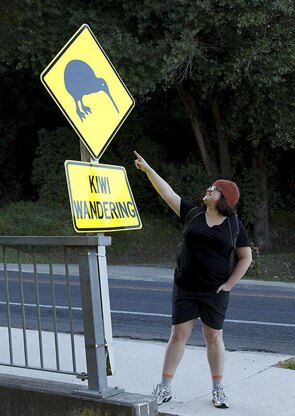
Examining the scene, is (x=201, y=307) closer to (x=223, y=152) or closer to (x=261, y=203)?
(x=223, y=152)

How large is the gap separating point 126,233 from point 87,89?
1881 cm

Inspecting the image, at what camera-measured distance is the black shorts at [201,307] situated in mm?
5676

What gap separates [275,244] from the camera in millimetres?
27078

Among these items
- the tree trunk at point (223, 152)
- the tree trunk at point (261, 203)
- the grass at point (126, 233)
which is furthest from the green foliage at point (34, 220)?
the tree trunk at point (261, 203)

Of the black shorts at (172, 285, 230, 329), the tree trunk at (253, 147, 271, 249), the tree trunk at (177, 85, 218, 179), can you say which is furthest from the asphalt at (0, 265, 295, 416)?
the tree trunk at (253, 147, 271, 249)

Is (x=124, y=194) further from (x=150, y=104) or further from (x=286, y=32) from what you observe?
(x=150, y=104)

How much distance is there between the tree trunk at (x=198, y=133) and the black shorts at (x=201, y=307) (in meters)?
19.2

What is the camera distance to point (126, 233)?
24156 millimetres

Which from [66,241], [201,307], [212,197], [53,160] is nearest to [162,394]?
[201,307]

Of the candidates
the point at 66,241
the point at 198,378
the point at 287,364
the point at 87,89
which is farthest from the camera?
the point at 287,364

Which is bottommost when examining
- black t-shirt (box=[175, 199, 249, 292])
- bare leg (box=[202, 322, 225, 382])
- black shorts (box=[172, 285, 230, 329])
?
bare leg (box=[202, 322, 225, 382])

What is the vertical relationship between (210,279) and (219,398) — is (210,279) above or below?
above

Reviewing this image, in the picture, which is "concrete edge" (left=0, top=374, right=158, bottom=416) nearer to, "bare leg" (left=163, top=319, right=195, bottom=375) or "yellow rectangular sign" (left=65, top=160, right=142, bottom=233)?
"bare leg" (left=163, top=319, right=195, bottom=375)

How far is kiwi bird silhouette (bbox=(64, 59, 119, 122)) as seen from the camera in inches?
210
